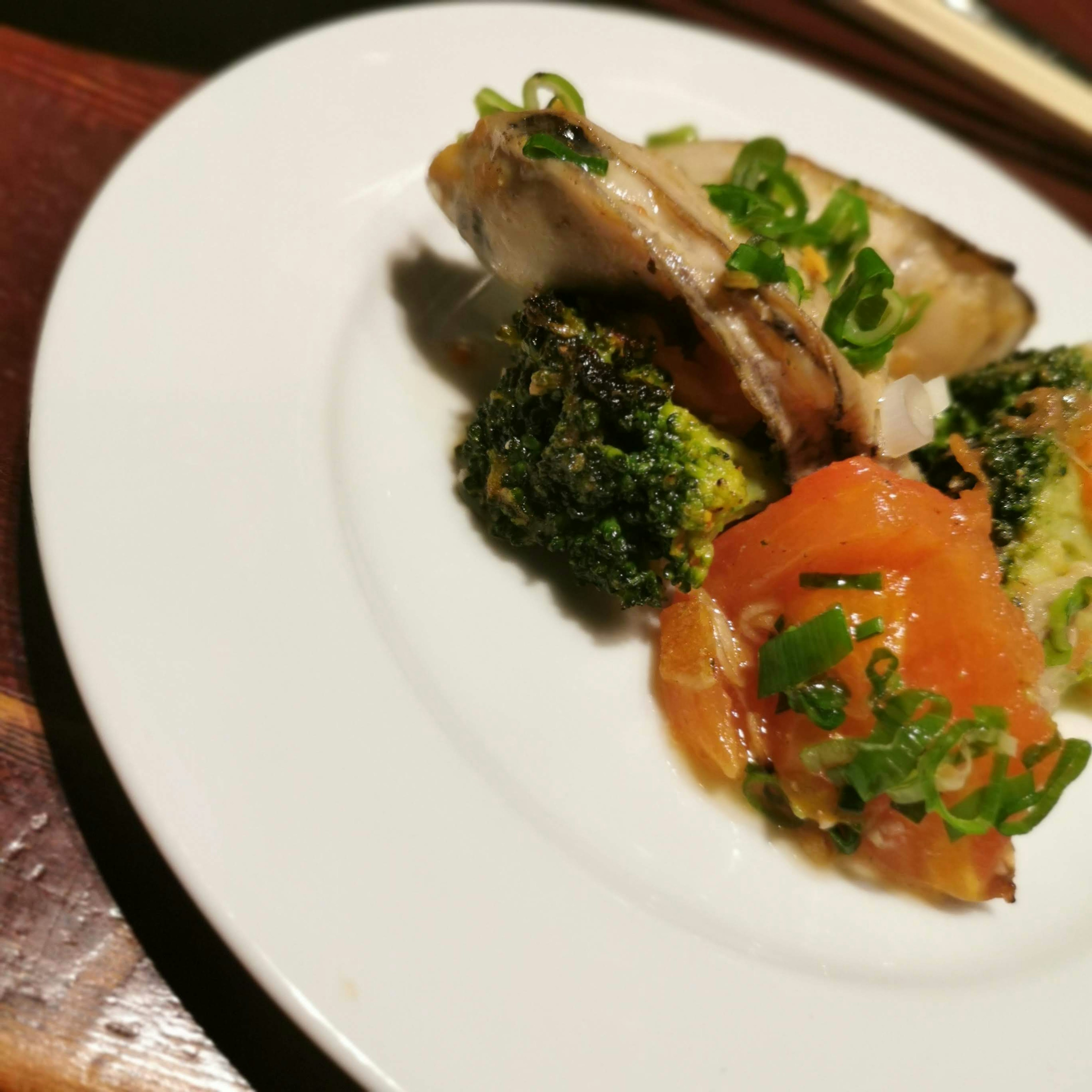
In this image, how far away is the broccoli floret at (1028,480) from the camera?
2.15 m

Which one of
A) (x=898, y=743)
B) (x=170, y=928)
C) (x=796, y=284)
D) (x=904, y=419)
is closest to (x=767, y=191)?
(x=796, y=284)

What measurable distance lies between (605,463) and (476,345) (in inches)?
A: 25.9

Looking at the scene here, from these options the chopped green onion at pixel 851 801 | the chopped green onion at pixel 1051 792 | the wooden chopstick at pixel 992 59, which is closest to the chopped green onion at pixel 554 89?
the chopped green onion at pixel 851 801

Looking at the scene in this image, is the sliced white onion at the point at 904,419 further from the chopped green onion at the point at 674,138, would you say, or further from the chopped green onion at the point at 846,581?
the chopped green onion at the point at 674,138

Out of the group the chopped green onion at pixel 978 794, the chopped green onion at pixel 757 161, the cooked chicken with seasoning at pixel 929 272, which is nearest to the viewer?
the chopped green onion at pixel 978 794

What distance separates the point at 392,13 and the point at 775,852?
256cm

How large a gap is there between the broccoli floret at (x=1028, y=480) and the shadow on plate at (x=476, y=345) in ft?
Answer: 2.78

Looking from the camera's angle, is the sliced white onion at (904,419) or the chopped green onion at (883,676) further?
the sliced white onion at (904,419)

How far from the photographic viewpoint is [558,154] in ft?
6.21

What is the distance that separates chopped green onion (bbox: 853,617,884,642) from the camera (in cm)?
186

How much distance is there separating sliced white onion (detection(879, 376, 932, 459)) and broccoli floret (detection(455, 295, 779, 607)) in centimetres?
33

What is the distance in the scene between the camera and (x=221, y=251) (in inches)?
83.3

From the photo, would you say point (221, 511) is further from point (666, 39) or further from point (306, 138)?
point (666, 39)

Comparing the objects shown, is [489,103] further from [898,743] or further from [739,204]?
[898,743]
